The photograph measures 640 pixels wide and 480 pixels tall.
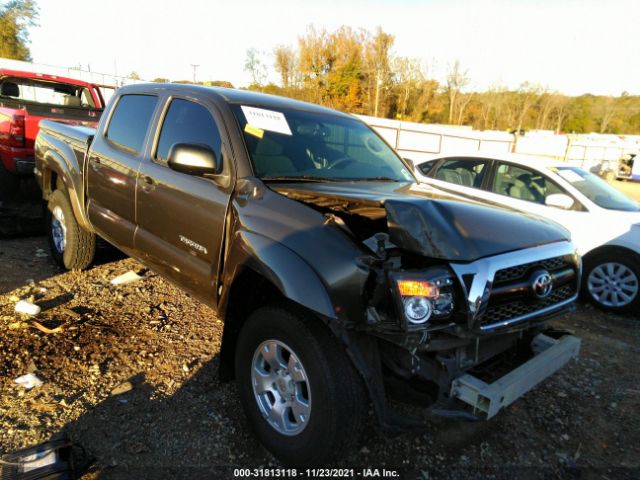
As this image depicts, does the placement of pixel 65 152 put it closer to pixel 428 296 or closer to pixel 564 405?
pixel 428 296

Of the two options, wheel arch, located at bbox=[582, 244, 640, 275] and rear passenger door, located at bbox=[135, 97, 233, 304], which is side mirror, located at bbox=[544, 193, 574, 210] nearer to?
wheel arch, located at bbox=[582, 244, 640, 275]

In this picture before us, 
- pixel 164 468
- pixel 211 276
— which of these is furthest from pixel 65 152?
pixel 164 468

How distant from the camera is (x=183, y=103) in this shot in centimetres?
328

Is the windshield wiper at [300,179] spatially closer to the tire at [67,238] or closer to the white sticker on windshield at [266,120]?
the white sticker on windshield at [266,120]

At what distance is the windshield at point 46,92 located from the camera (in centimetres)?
766

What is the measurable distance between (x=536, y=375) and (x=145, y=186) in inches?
112

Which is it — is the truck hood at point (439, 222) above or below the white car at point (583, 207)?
above

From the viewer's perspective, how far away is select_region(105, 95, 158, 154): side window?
358cm

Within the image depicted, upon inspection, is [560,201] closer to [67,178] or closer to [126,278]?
[126,278]

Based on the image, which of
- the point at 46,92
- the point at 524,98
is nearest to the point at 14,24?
the point at 46,92

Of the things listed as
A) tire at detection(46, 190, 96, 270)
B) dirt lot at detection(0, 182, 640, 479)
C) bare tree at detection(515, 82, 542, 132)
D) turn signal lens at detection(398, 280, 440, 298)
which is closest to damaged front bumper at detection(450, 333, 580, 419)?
turn signal lens at detection(398, 280, 440, 298)

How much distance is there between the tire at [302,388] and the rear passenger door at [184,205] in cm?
58

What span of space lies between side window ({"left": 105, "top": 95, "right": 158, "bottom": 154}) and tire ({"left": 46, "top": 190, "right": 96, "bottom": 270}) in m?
1.12

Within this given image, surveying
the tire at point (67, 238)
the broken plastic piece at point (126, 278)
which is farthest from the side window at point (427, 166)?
the tire at point (67, 238)
